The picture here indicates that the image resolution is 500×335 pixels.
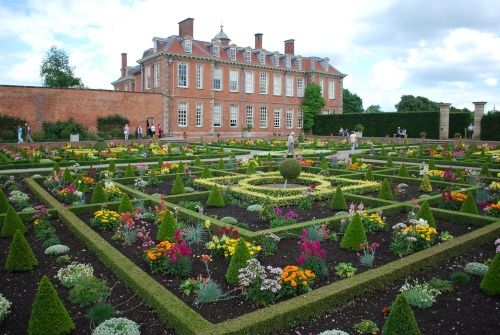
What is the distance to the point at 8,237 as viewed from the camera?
7.51 metres

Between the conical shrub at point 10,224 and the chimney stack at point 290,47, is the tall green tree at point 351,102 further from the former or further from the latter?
the conical shrub at point 10,224

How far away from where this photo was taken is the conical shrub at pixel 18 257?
5883mm

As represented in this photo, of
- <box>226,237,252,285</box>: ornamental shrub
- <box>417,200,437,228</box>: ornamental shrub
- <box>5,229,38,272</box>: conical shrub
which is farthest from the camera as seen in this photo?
<box>417,200,437,228</box>: ornamental shrub

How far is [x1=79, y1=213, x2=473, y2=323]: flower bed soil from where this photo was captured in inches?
189

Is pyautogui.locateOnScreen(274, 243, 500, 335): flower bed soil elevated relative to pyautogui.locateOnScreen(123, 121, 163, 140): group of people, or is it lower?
lower

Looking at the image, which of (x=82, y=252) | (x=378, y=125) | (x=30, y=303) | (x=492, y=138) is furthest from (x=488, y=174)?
(x=378, y=125)

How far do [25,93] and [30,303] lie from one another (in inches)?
1094

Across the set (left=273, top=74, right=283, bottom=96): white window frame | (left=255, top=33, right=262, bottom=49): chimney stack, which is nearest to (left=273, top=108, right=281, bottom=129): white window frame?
(left=273, top=74, right=283, bottom=96): white window frame

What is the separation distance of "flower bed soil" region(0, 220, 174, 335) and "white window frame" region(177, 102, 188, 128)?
29811 millimetres

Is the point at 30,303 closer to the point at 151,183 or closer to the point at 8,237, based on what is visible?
the point at 8,237

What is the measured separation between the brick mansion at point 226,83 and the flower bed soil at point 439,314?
31.5 m

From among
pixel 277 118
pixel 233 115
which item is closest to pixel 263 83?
pixel 277 118

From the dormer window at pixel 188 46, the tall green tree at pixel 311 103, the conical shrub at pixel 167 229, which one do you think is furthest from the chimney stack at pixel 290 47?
the conical shrub at pixel 167 229

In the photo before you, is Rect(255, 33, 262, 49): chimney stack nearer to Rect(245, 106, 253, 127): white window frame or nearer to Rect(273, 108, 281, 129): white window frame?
Rect(273, 108, 281, 129): white window frame
